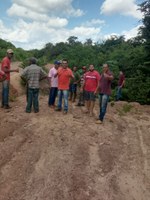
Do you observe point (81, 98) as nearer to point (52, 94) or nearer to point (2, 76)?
point (52, 94)

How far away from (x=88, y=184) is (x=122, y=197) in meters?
0.66

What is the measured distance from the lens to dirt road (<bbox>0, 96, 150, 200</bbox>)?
582 centimetres

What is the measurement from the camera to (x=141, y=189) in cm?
625

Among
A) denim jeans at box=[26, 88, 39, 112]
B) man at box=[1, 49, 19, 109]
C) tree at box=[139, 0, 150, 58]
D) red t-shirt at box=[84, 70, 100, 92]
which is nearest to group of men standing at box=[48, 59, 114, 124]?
red t-shirt at box=[84, 70, 100, 92]

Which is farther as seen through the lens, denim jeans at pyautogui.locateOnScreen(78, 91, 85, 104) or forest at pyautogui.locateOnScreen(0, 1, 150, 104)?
forest at pyautogui.locateOnScreen(0, 1, 150, 104)

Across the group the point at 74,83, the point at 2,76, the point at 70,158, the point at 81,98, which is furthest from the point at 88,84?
the point at 70,158

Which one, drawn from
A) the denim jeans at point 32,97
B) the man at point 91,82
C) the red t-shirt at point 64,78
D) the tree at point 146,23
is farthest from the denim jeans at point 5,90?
the tree at point 146,23

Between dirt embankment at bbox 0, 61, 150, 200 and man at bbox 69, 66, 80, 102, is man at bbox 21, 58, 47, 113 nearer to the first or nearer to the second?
dirt embankment at bbox 0, 61, 150, 200

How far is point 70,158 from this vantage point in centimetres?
714

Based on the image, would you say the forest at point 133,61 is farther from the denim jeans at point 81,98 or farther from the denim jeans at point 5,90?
the denim jeans at point 5,90

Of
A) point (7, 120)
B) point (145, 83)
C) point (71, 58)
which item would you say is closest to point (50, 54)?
point (71, 58)

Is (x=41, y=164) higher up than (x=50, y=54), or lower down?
lower down

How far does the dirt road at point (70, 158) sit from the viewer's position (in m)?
5.82

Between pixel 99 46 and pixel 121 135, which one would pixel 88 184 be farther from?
pixel 99 46
